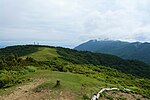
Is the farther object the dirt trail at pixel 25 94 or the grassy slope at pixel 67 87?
the grassy slope at pixel 67 87

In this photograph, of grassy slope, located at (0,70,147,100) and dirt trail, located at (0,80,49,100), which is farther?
grassy slope, located at (0,70,147,100)

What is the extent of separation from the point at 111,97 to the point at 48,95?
655 centimetres

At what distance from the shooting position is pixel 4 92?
2838 cm

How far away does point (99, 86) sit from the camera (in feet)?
107

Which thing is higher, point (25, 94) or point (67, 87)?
point (67, 87)

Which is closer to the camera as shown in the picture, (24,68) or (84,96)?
(84,96)

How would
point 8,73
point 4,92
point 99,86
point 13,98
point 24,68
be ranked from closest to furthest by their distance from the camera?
1. point 13,98
2. point 4,92
3. point 99,86
4. point 8,73
5. point 24,68

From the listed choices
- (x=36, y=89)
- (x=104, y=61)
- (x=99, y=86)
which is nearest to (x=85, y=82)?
(x=99, y=86)

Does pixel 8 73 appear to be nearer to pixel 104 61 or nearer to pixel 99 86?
pixel 99 86

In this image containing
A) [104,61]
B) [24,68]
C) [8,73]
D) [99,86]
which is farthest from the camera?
[104,61]

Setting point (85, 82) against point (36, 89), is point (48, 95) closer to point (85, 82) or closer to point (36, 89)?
point (36, 89)

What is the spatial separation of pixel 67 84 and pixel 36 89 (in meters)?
3.55

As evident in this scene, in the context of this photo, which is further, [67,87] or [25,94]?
[67,87]

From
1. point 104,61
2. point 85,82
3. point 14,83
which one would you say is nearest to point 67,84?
point 85,82
